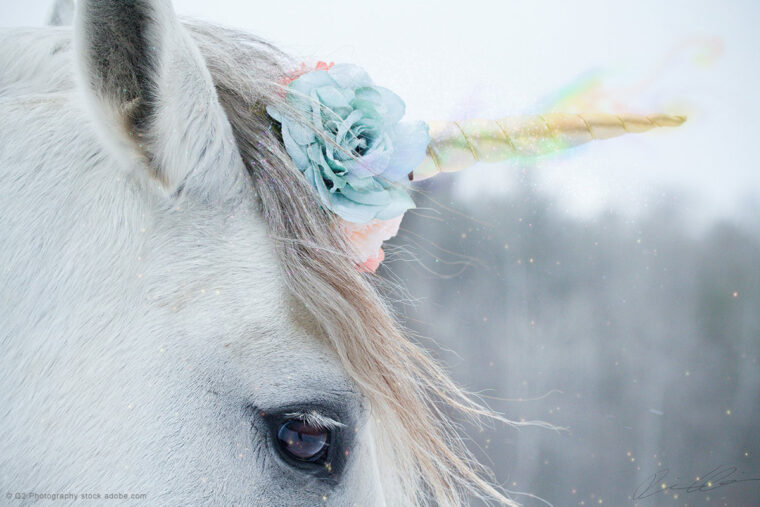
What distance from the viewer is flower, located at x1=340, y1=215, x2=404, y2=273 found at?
352 mm

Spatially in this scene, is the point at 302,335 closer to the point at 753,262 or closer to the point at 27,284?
the point at 27,284

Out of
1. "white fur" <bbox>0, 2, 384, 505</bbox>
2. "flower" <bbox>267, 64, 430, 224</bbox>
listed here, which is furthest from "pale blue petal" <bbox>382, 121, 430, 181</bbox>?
"white fur" <bbox>0, 2, 384, 505</bbox>

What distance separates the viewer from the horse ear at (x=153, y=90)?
10.1 inches

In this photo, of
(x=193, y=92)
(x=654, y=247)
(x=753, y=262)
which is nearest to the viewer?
(x=193, y=92)

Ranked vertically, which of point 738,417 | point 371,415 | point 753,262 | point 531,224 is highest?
point 371,415

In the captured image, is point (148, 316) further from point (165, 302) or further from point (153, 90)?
point (153, 90)

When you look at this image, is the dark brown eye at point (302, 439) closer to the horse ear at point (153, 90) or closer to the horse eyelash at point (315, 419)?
the horse eyelash at point (315, 419)

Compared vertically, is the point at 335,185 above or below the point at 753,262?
above

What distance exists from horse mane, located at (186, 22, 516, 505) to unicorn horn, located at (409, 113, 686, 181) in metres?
0.12

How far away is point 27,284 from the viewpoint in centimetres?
28

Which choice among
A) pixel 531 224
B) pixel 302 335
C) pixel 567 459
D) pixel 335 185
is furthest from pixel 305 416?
pixel 567 459

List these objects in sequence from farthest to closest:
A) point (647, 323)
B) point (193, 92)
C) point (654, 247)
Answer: point (647, 323)
point (654, 247)
point (193, 92)

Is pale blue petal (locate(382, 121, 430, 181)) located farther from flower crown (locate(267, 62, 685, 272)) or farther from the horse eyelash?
the horse eyelash

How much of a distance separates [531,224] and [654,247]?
1.39ft
